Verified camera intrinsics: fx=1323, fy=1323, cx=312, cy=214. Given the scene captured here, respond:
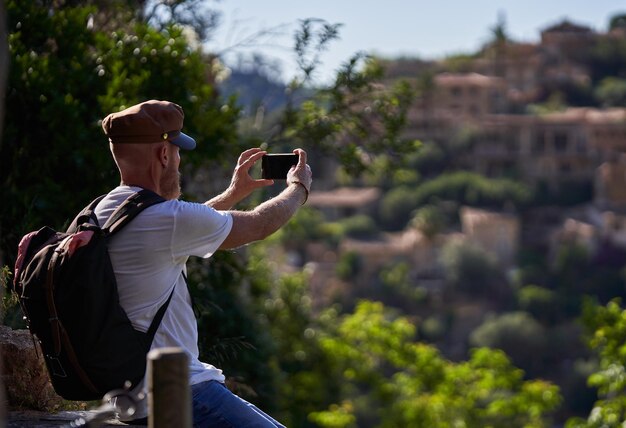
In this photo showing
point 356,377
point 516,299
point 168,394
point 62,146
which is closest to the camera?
point 168,394

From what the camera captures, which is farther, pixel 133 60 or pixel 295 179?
pixel 133 60

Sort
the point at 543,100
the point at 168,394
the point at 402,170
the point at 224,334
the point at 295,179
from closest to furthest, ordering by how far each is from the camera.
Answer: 1. the point at 168,394
2. the point at 295,179
3. the point at 224,334
4. the point at 402,170
5. the point at 543,100

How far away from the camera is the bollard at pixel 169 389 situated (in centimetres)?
252

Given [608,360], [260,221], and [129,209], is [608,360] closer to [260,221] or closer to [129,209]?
[260,221]

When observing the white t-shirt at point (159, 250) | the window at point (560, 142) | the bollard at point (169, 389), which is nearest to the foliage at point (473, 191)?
the window at point (560, 142)

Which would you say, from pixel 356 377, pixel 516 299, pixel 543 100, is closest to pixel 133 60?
pixel 356 377

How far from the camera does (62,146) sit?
6.59 metres

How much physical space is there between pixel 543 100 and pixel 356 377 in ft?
263

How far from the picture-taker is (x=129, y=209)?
298cm

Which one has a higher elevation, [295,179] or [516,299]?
[295,179]

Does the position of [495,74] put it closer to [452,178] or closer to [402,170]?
[452,178]

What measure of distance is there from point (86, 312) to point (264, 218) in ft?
1.57

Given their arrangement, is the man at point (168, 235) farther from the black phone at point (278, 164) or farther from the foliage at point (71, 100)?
the foliage at point (71, 100)

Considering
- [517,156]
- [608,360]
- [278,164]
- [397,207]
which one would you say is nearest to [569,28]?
[517,156]
